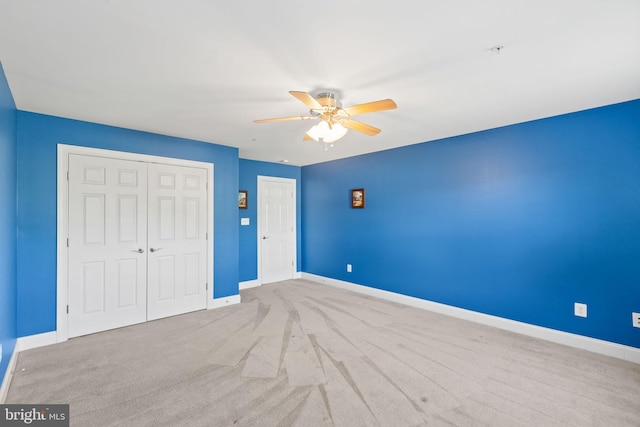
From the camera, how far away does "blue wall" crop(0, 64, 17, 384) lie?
218 cm

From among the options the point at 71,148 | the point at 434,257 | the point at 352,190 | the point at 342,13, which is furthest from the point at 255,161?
the point at 342,13

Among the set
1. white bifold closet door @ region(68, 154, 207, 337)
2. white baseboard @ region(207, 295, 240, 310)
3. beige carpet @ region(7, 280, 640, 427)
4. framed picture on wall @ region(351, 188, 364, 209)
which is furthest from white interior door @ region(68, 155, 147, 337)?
framed picture on wall @ region(351, 188, 364, 209)

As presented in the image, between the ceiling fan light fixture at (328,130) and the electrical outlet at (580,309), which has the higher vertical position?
the ceiling fan light fixture at (328,130)

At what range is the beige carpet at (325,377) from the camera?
1946 mm

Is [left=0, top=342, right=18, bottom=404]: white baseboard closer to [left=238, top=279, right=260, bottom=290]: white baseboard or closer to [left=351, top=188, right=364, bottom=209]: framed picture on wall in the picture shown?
[left=238, top=279, right=260, bottom=290]: white baseboard

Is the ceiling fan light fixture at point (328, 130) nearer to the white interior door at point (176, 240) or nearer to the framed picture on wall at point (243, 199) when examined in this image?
the white interior door at point (176, 240)

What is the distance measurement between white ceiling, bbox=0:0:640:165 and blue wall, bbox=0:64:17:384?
0.82 feet

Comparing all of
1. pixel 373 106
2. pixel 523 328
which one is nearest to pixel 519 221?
pixel 523 328

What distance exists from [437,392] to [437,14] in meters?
2.53

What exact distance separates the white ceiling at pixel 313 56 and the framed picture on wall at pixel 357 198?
6.78 ft

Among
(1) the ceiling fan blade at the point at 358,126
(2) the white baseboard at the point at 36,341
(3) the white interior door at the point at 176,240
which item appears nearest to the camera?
(1) the ceiling fan blade at the point at 358,126

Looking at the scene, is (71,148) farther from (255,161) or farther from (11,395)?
(255,161)

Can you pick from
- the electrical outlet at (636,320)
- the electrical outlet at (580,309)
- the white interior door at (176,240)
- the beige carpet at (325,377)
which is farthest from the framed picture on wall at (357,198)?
the electrical outlet at (636,320)

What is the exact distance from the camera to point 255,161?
551 cm
